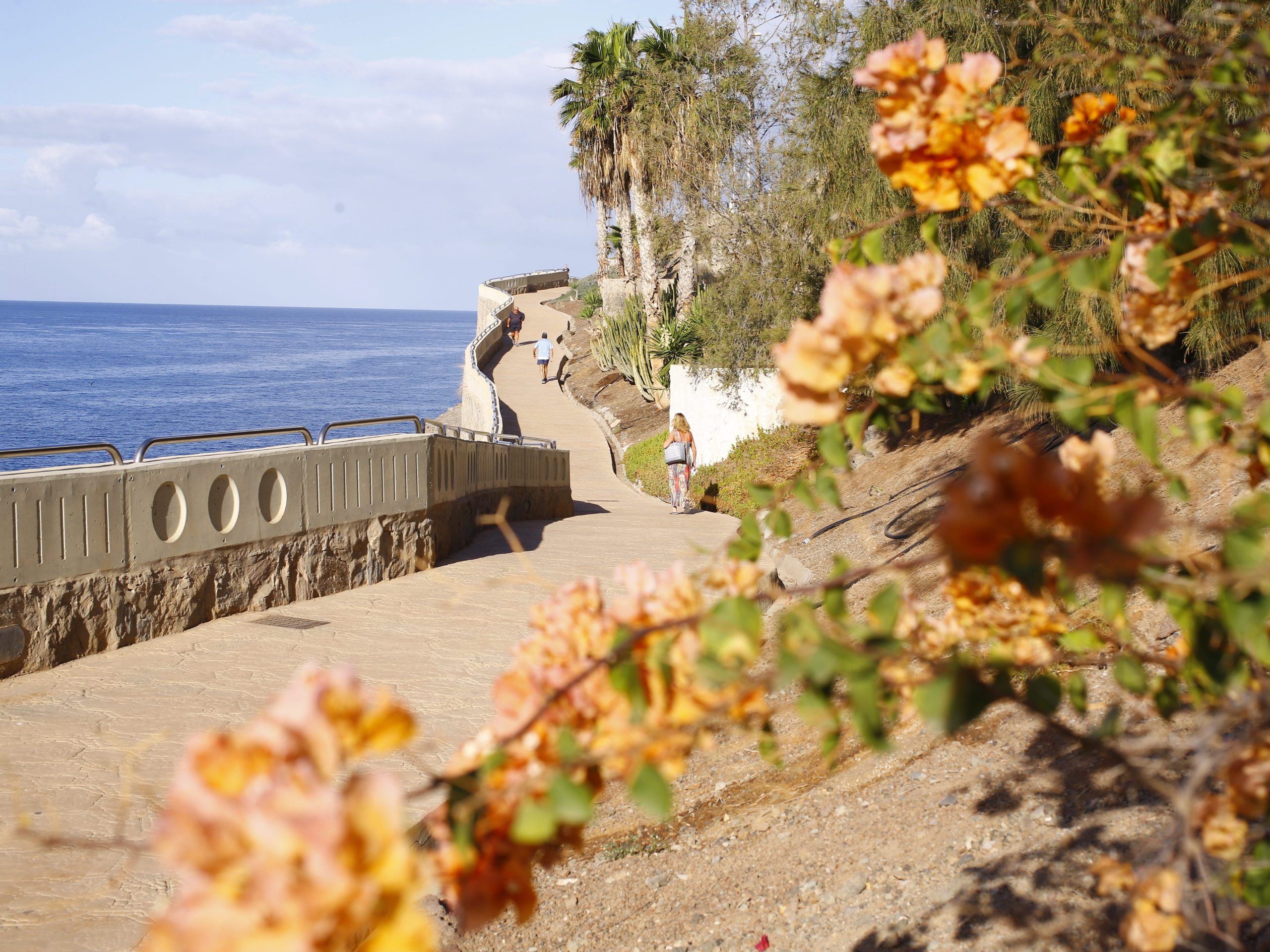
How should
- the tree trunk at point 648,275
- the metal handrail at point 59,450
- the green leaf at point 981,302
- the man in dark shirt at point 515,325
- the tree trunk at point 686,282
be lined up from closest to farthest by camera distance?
the green leaf at point 981,302, the metal handrail at point 59,450, the tree trunk at point 686,282, the tree trunk at point 648,275, the man in dark shirt at point 515,325

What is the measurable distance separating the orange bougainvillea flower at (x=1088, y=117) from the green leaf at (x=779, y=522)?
990 millimetres

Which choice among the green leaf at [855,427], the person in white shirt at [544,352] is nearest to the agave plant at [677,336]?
the person in white shirt at [544,352]

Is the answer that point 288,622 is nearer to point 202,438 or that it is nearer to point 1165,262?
point 202,438

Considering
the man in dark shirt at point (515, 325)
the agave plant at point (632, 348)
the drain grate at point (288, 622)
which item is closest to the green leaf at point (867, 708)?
the drain grate at point (288, 622)

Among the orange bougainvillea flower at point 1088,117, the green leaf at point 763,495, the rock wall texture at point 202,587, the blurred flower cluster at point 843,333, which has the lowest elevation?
the rock wall texture at point 202,587

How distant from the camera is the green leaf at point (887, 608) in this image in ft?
3.76

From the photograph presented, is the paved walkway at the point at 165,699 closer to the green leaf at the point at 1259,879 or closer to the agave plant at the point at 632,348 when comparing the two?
the green leaf at the point at 1259,879

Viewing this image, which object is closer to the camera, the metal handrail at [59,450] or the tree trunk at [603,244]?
the metal handrail at [59,450]

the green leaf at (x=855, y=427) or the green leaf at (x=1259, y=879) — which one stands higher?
the green leaf at (x=855, y=427)

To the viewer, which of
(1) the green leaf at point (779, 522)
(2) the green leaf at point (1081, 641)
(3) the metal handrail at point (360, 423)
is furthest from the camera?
(3) the metal handrail at point (360, 423)

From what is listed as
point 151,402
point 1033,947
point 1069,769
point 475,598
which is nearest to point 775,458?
point 475,598

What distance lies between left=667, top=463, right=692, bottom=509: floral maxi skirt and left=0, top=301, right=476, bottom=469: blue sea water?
6.04 m

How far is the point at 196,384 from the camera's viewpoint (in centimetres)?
6456

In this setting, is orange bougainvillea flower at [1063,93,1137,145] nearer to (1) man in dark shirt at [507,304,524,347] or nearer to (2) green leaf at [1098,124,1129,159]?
(2) green leaf at [1098,124,1129,159]
